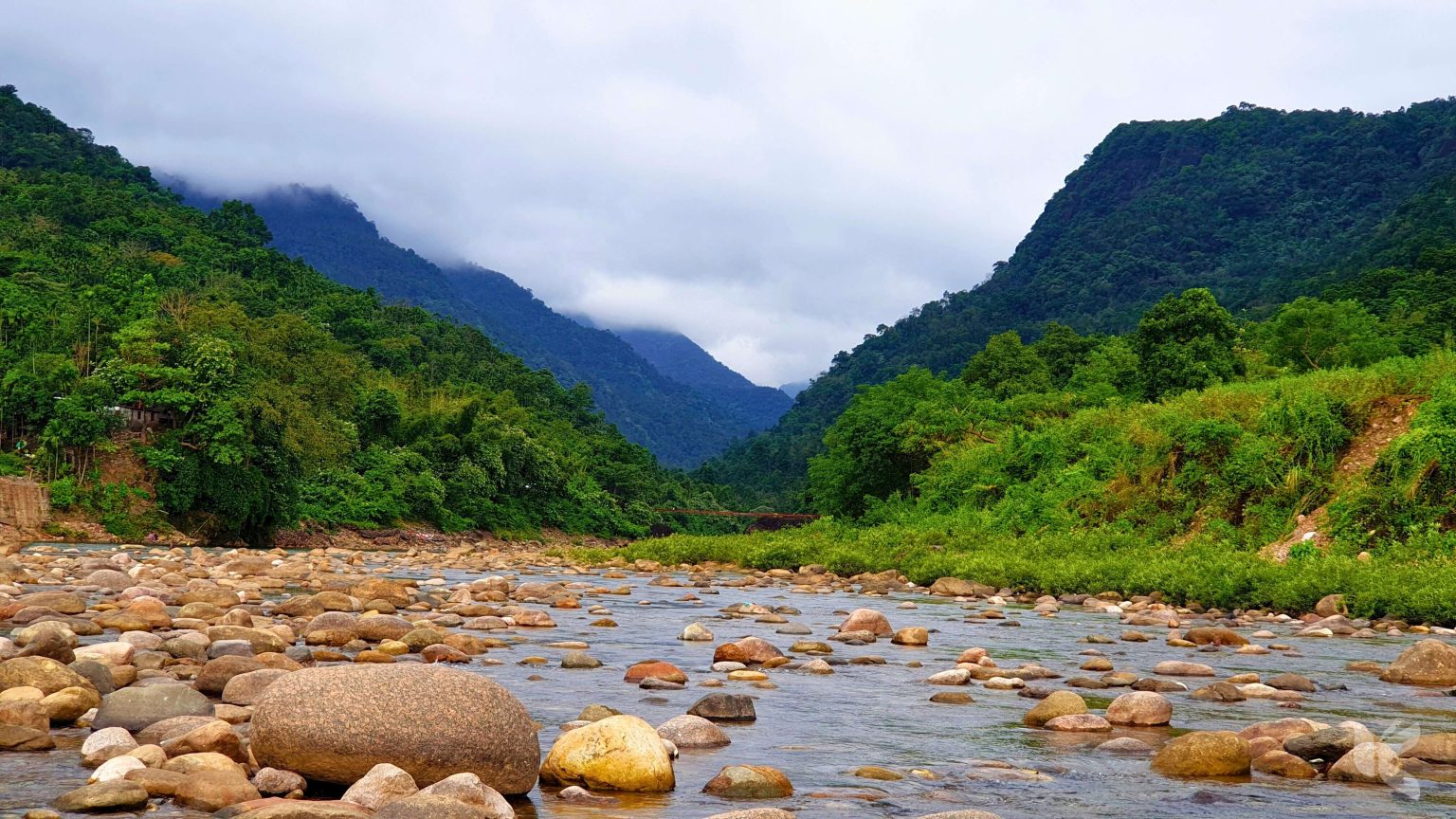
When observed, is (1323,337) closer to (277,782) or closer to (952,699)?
(952,699)

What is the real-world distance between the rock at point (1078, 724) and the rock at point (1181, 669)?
9.22 ft

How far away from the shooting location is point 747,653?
959cm

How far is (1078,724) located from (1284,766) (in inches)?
52.7

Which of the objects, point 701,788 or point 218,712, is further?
point 218,712

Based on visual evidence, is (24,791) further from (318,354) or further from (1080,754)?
(318,354)

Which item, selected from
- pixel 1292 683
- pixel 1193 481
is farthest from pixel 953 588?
pixel 1292 683

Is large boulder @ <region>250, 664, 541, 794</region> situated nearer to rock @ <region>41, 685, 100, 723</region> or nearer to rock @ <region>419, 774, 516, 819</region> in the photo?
rock @ <region>419, 774, 516, 819</region>

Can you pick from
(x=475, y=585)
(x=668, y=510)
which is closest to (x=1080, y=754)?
(x=475, y=585)

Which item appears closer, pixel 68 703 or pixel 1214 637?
pixel 68 703

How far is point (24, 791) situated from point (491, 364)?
275 feet

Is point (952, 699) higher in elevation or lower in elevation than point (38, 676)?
lower

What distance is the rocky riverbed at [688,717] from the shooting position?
4852 millimetres

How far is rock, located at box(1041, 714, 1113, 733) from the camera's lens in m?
6.71

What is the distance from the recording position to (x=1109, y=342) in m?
58.2
